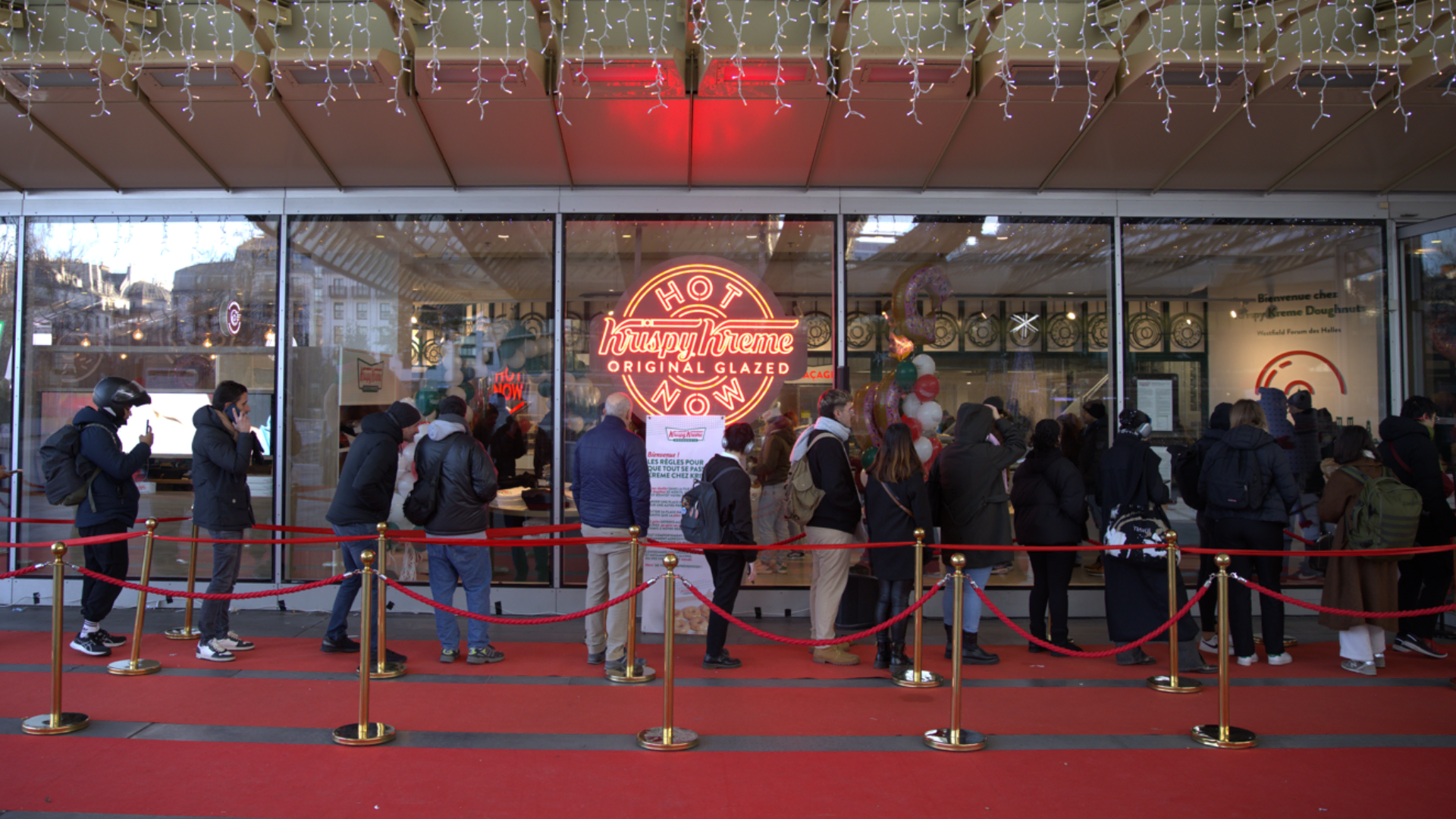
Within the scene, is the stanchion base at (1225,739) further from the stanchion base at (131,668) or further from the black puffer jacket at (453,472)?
the stanchion base at (131,668)

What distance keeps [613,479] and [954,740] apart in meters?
2.82

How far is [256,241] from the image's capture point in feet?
27.0

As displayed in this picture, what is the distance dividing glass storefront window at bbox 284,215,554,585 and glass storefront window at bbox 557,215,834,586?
279 millimetres

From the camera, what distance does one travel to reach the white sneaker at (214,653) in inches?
245

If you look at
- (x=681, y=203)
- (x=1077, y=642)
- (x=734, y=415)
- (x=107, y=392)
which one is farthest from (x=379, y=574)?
(x=1077, y=642)

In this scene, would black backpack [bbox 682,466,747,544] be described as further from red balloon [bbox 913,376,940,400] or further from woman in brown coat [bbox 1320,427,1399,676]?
woman in brown coat [bbox 1320,427,1399,676]

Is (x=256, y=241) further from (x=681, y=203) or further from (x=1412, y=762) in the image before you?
(x=1412, y=762)

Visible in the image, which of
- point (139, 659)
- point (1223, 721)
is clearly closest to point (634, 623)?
point (1223, 721)

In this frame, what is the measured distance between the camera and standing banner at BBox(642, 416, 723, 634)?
7141 millimetres

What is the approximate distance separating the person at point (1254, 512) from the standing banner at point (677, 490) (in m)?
3.84

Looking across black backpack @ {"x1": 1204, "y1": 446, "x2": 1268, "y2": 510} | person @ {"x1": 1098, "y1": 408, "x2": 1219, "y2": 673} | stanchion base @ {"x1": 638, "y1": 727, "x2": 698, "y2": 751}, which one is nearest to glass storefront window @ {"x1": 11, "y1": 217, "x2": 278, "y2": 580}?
stanchion base @ {"x1": 638, "y1": 727, "x2": 698, "y2": 751}

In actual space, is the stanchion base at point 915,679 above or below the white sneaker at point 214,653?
below

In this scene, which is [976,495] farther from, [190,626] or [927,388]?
[190,626]

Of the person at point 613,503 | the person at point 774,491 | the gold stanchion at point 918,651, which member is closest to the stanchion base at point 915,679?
the gold stanchion at point 918,651
